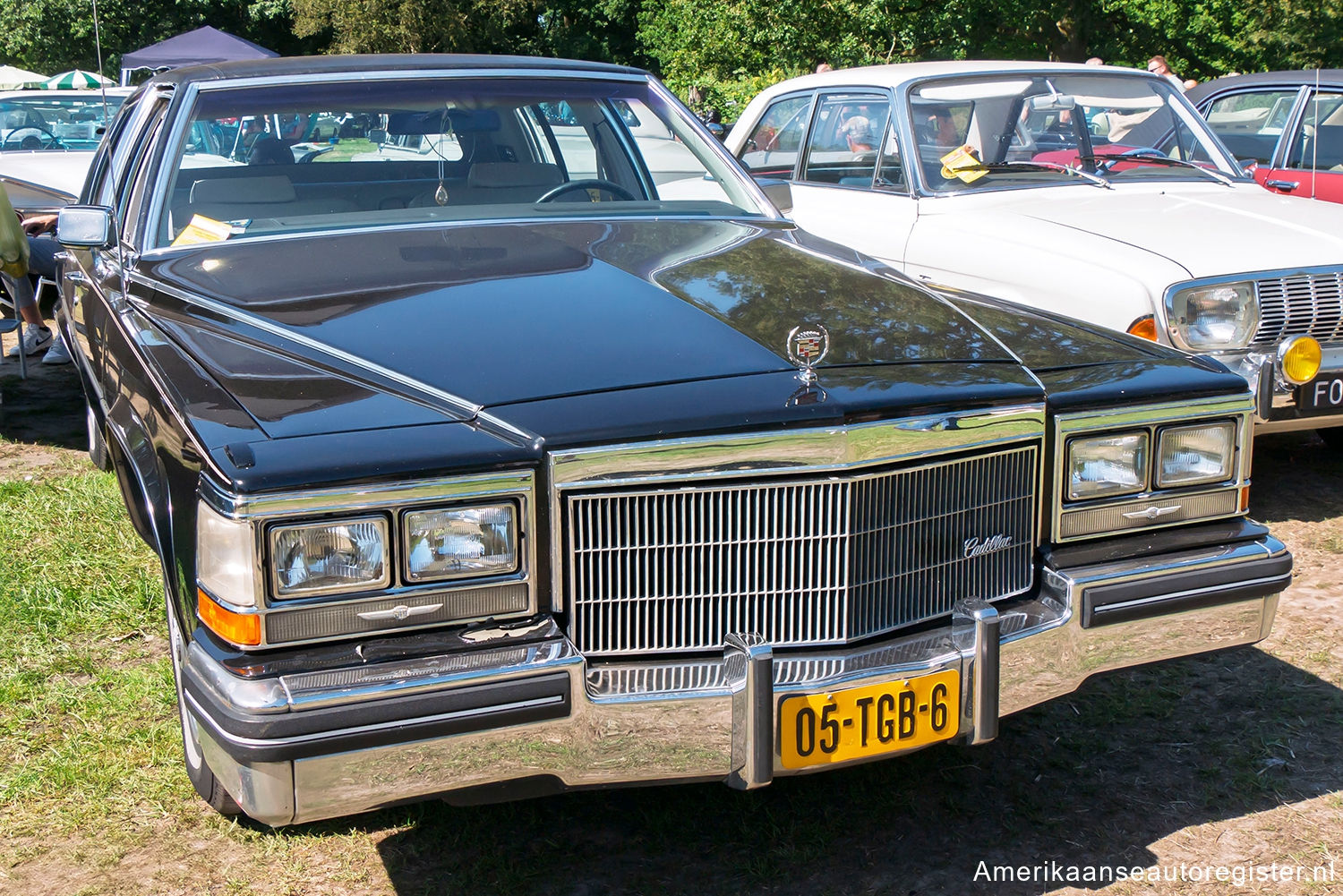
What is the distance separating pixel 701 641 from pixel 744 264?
1.16 meters

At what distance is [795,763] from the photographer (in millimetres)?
2186

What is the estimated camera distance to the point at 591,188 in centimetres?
375

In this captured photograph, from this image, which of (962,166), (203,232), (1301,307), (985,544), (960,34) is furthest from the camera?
(960,34)

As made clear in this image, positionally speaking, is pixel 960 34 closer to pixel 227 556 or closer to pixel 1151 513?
pixel 1151 513

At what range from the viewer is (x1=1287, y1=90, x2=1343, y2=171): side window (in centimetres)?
691

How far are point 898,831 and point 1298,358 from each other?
2.68 meters

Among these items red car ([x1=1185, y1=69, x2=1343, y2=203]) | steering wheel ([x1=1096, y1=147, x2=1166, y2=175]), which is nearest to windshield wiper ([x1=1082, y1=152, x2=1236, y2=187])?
steering wheel ([x1=1096, y1=147, x2=1166, y2=175])

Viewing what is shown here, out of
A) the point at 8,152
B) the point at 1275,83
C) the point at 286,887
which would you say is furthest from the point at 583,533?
the point at 8,152

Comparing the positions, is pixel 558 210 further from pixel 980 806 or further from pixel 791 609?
pixel 980 806

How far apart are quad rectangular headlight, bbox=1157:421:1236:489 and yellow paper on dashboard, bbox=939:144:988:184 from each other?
303 cm

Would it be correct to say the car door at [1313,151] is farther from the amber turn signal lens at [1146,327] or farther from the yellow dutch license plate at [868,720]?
the yellow dutch license plate at [868,720]

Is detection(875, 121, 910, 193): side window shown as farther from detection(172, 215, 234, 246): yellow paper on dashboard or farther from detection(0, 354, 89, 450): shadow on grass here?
detection(0, 354, 89, 450): shadow on grass

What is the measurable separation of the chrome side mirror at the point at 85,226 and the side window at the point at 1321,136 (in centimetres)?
631

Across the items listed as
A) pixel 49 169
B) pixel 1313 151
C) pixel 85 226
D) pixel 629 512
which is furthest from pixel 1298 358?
pixel 49 169
